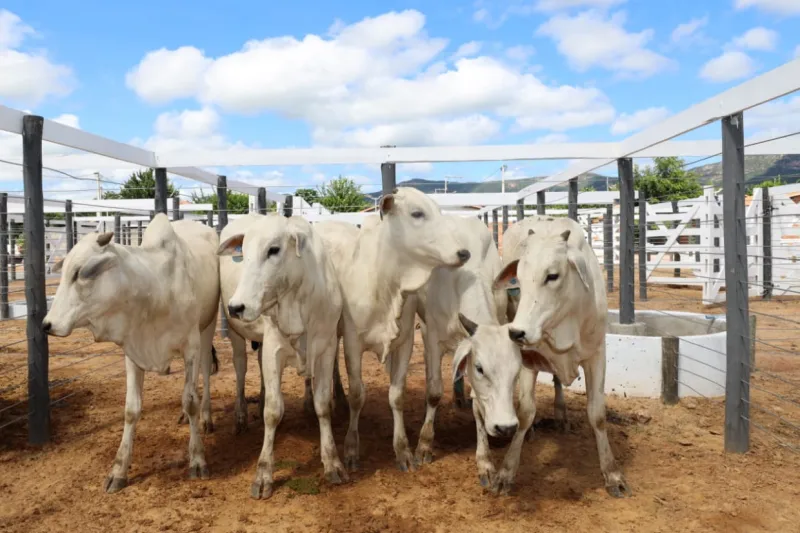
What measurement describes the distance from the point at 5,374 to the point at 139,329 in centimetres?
456

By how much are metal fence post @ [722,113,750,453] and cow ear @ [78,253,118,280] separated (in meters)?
4.66

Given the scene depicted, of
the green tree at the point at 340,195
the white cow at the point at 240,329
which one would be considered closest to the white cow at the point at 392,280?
the white cow at the point at 240,329

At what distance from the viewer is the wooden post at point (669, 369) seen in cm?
671

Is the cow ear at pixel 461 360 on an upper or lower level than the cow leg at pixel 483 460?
upper

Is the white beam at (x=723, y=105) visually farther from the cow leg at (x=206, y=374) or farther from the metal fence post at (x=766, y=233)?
the metal fence post at (x=766, y=233)

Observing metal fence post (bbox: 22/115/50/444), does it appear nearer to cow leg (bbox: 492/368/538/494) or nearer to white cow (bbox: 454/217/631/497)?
white cow (bbox: 454/217/631/497)

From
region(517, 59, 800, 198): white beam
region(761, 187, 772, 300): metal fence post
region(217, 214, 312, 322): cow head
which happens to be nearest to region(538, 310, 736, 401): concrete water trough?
region(517, 59, 800, 198): white beam

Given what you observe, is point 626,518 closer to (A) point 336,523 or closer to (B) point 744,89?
(A) point 336,523

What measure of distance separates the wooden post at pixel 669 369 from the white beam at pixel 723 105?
6.85ft

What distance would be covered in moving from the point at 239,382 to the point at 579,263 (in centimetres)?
360

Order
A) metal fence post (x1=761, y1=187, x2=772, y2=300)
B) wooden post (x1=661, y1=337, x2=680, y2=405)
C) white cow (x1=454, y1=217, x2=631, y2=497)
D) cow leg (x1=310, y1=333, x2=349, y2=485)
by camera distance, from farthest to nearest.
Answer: metal fence post (x1=761, y1=187, x2=772, y2=300)
wooden post (x1=661, y1=337, x2=680, y2=405)
cow leg (x1=310, y1=333, x2=349, y2=485)
white cow (x1=454, y1=217, x2=631, y2=497)

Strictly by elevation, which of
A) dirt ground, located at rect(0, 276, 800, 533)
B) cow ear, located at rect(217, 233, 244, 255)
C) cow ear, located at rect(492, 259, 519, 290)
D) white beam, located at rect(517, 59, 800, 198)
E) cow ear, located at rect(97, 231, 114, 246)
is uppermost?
white beam, located at rect(517, 59, 800, 198)

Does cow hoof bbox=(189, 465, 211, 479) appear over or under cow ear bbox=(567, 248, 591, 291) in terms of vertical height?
under

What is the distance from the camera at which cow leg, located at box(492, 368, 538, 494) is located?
4.69 metres
